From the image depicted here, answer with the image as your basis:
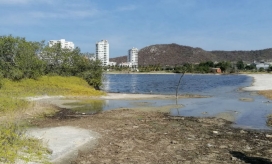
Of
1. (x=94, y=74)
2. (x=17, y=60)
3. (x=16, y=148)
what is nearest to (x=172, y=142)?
(x=16, y=148)

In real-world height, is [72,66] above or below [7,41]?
below

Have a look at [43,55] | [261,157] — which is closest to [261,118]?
[261,157]

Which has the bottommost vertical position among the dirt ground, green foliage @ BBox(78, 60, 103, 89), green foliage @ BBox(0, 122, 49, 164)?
the dirt ground

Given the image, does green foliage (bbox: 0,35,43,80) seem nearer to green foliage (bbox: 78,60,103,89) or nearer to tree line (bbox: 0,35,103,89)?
tree line (bbox: 0,35,103,89)

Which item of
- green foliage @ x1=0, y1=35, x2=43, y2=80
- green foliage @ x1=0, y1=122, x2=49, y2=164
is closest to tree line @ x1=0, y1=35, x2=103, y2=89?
green foliage @ x1=0, y1=35, x2=43, y2=80

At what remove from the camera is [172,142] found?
555 inches

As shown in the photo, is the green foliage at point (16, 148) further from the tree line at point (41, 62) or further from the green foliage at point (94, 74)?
the green foliage at point (94, 74)

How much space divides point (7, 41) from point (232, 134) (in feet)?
124

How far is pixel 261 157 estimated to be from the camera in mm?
11836

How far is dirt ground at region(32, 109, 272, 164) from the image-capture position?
11562 millimetres

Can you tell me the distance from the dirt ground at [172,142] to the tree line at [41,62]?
27603 mm

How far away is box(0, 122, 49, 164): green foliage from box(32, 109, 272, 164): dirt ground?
5.06 ft

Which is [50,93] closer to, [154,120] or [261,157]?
[154,120]

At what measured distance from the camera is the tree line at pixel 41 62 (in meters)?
44.0
